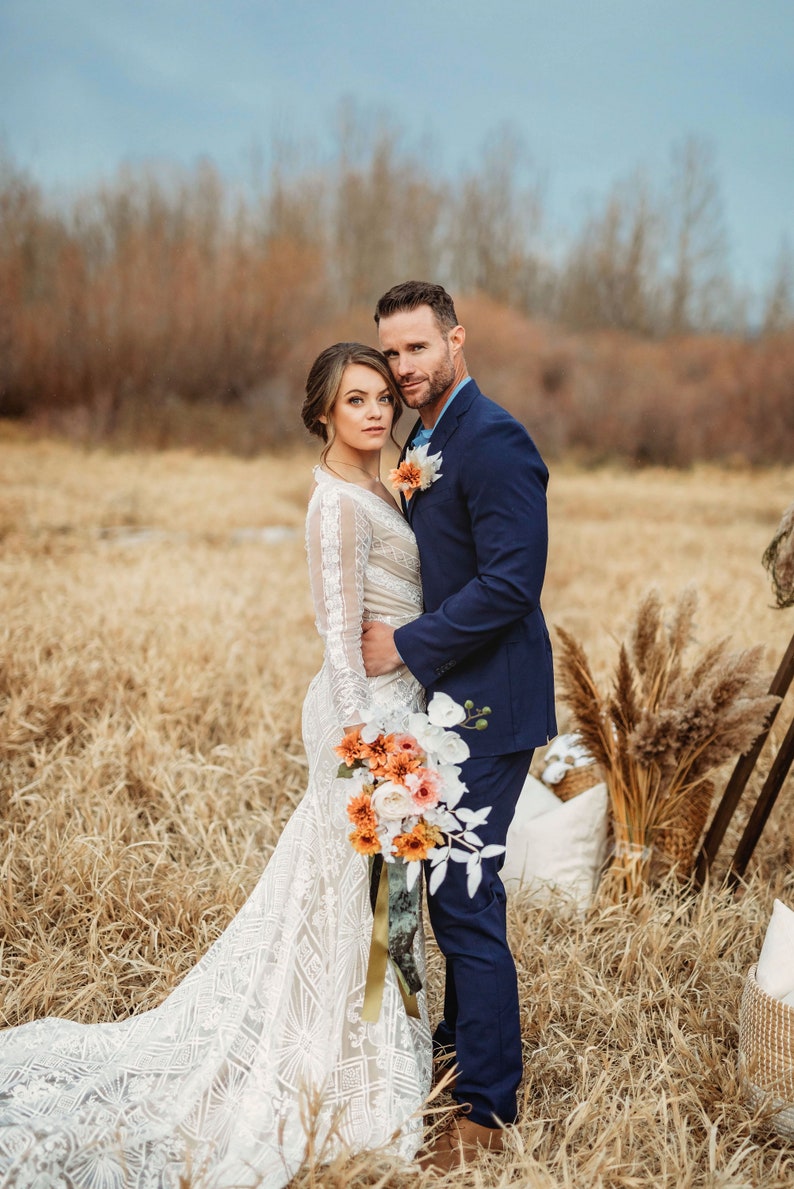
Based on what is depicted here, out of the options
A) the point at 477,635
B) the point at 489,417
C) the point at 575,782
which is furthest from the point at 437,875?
the point at 575,782

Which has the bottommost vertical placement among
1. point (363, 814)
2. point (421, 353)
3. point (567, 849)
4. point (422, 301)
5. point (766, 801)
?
point (567, 849)

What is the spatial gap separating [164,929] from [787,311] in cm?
Result: 1285

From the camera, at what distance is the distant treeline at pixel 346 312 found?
38.2 feet

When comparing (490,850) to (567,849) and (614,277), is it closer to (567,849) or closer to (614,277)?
(567,849)

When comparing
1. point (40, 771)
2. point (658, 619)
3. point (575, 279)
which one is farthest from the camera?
point (575, 279)

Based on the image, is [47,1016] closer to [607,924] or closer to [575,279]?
[607,924]

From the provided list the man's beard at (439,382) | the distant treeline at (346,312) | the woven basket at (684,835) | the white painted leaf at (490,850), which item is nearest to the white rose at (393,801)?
the white painted leaf at (490,850)

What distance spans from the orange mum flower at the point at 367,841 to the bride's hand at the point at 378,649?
424mm

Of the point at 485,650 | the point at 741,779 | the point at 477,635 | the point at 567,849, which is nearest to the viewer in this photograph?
the point at 477,635

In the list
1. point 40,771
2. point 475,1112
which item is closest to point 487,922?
point 475,1112

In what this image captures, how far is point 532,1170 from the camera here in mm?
1989

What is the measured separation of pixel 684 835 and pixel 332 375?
228 cm

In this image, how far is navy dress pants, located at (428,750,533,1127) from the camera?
2.18 metres

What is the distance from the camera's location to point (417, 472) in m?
2.24
